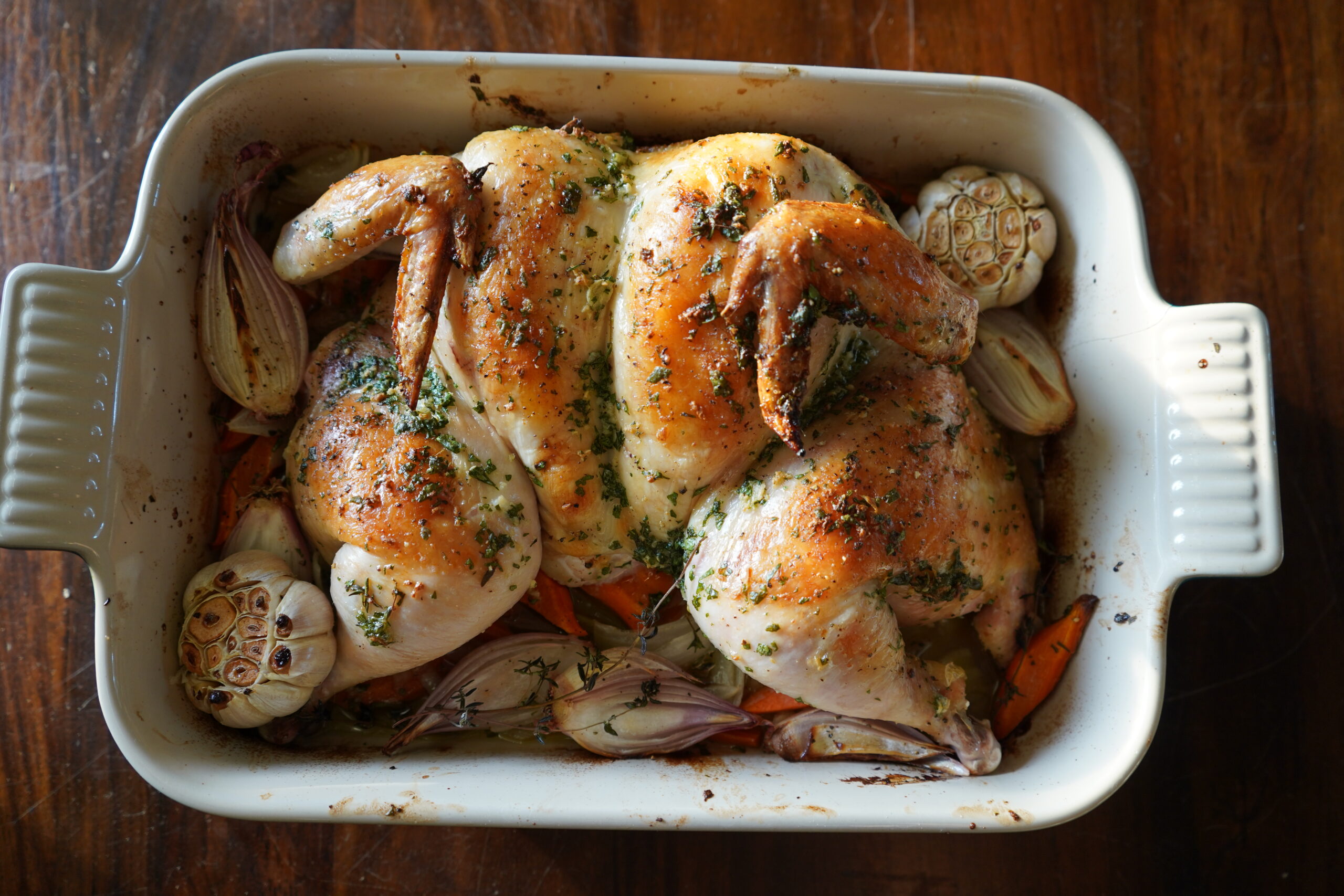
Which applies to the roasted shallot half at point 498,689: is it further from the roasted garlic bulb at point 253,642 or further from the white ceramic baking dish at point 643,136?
the roasted garlic bulb at point 253,642

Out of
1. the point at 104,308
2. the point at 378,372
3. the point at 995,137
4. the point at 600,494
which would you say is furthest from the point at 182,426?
the point at 995,137

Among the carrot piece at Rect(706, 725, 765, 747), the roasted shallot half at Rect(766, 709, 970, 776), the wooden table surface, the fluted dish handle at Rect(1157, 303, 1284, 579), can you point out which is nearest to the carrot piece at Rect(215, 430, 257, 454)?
the wooden table surface

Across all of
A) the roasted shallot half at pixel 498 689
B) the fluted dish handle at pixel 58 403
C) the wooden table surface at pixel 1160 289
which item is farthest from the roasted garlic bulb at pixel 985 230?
the fluted dish handle at pixel 58 403

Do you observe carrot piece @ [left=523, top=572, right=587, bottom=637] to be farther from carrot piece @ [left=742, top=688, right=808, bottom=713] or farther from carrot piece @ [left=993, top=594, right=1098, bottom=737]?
carrot piece @ [left=993, top=594, right=1098, bottom=737]

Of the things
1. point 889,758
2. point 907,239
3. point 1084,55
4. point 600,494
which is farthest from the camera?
point 1084,55

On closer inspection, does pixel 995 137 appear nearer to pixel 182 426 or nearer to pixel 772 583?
pixel 772 583

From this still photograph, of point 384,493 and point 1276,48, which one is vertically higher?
point 1276,48
